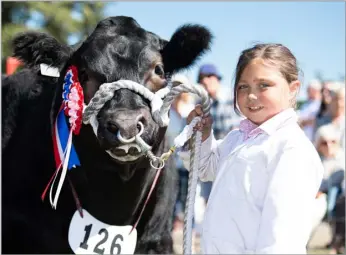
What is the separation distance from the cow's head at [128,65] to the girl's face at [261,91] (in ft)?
2.24

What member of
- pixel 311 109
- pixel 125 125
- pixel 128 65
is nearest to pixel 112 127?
pixel 125 125

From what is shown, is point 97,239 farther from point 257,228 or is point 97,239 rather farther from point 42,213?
point 257,228

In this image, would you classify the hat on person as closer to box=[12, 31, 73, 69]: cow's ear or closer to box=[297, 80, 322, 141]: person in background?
box=[297, 80, 322, 141]: person in background

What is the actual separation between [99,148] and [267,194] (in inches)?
57.0

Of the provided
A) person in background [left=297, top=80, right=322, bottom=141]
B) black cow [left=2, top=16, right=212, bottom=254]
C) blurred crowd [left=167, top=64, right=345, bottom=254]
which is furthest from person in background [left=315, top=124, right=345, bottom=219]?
black cow [left=2, top=16, right=212, bottom=254]

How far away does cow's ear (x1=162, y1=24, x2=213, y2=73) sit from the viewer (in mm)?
3463

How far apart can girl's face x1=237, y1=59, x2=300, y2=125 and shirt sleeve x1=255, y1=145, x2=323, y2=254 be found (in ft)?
0.73

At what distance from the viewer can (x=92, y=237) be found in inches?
136

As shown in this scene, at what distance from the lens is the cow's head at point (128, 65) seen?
109 inches

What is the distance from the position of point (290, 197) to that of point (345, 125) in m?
4.29

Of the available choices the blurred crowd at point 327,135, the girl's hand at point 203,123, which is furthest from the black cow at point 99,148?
the blurred crowd at point 327,135

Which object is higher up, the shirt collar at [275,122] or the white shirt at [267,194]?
the shirt collar at [275,122]

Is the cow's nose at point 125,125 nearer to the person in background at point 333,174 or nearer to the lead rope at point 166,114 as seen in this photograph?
the lead rope at point 166,114

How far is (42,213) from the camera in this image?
3635 millimetres
